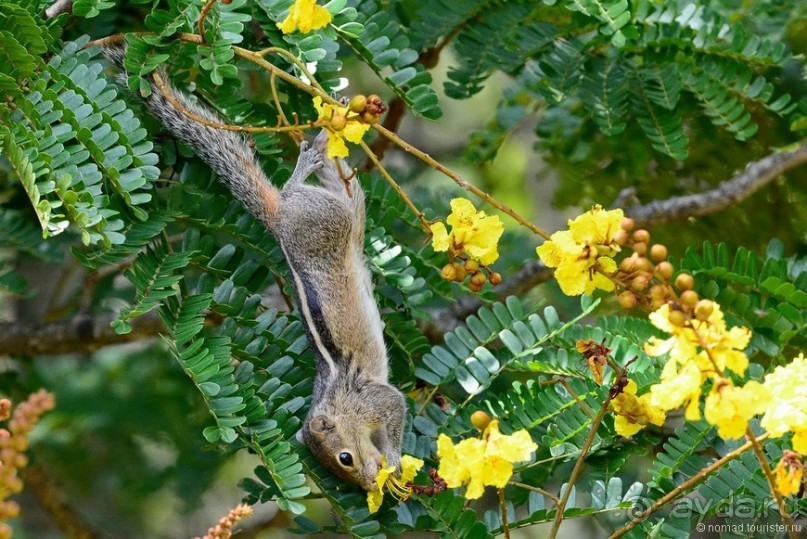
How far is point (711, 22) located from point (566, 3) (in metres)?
0.82

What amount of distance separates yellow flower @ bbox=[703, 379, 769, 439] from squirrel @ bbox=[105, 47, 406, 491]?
61.5 inches

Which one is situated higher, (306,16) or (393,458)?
(306,16)

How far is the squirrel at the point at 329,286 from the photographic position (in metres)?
3.27

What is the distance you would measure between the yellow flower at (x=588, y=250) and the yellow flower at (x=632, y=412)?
325 millimetres

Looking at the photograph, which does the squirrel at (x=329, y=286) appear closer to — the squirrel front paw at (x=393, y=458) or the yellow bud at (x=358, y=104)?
the squirrel front paw at (x=393, y=458)

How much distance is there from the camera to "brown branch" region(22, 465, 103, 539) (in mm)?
4570

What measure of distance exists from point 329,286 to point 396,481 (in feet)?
3.39

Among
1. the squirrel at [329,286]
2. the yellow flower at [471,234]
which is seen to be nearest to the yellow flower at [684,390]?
the yellow flower at [471,234]

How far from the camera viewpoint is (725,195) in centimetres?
390

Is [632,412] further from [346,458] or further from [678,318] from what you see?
[346,458]

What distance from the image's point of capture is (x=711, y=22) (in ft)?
11.5

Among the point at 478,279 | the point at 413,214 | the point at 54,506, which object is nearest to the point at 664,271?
the point at 478,279

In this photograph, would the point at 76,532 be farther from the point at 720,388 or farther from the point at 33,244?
the point at 720,388

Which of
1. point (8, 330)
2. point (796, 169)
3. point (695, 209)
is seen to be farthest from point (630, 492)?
point (8, 330)
